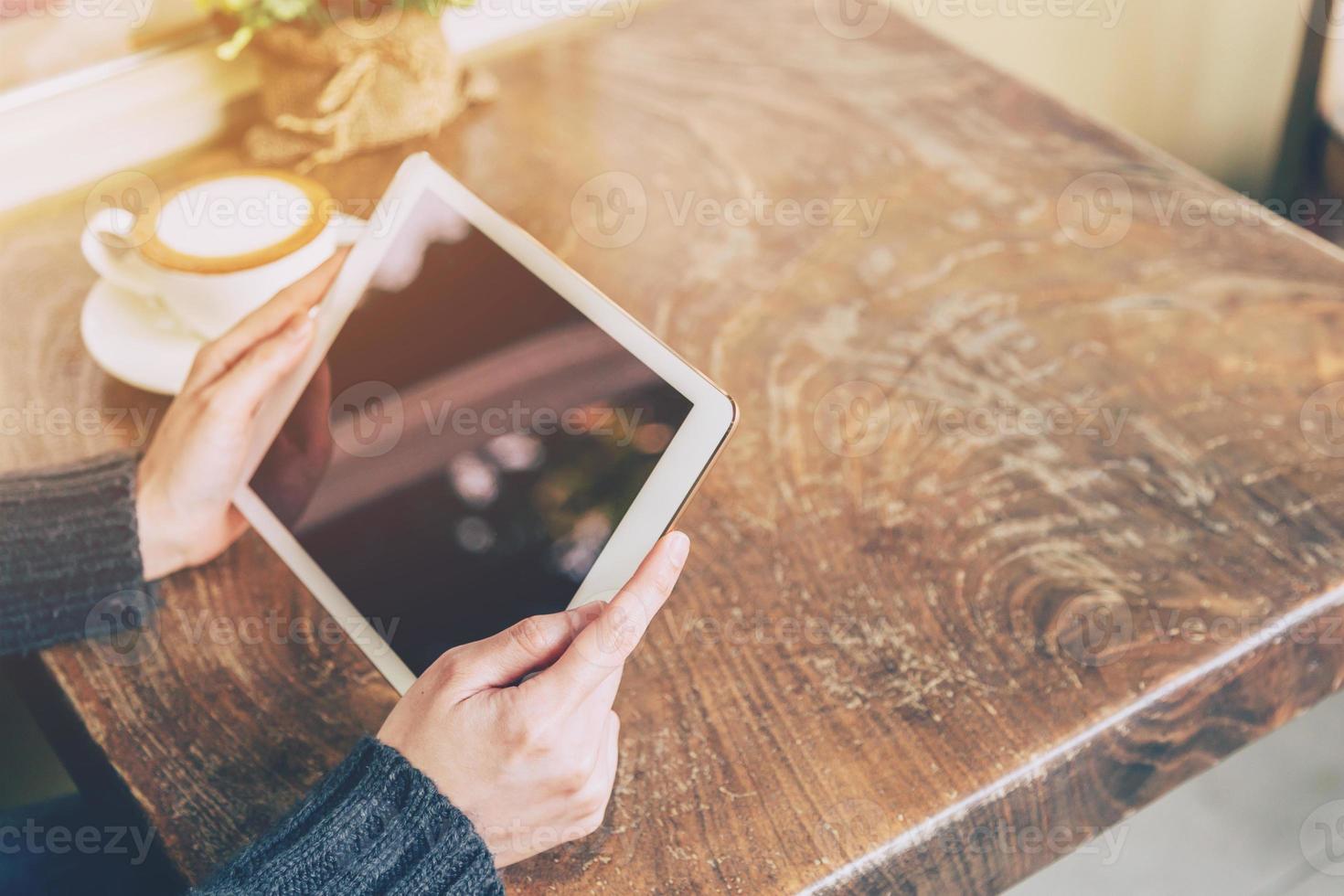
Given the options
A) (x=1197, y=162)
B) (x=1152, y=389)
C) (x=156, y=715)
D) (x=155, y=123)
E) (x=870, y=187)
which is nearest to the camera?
(x=156, y=715)

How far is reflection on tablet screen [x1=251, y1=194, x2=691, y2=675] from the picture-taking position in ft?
1.98

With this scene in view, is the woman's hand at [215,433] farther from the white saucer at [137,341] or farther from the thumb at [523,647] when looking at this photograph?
the thumb at [523,647]

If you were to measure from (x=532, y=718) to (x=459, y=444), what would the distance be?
0.59 feet

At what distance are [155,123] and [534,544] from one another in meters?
0.81

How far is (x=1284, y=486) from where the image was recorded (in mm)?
758

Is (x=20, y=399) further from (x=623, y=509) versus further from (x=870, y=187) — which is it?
(x=870, y=187)

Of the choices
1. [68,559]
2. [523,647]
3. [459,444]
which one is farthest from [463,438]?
[68,559]

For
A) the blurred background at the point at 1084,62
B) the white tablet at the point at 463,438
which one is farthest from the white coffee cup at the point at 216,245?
the blurred background at the point at 1084,62

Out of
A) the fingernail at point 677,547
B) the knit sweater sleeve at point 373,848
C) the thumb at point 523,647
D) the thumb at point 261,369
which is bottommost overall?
the knit sweater sleeve at point 373,848

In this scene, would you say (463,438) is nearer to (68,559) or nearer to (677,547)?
(677,547)

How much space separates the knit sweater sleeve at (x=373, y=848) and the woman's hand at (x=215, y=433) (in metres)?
0.25

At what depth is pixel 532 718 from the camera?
0.55 meters

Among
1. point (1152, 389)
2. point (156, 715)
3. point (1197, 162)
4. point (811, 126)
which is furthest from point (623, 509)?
point (1197, 162)

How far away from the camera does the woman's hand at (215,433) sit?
728 mm
